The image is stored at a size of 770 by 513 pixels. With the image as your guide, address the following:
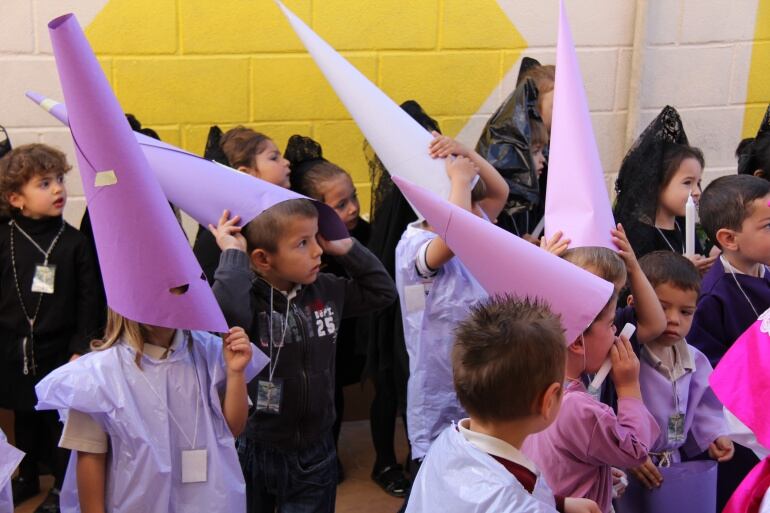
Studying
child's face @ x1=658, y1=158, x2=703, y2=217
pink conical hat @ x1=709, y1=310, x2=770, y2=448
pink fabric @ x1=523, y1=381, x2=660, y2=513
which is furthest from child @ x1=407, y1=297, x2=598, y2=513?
child's face @ x1=658, y1=158, x2=703, y2=217

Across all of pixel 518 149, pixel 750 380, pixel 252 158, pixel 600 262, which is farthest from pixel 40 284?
pixel 750 380

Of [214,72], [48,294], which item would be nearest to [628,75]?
[214,72]

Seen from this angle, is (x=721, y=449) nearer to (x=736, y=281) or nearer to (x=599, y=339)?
(x=736, y=281)

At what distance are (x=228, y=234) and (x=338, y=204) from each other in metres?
1.11

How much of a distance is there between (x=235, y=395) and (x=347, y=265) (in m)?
0.64

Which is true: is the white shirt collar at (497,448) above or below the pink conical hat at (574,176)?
below

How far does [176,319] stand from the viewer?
2.21 meters

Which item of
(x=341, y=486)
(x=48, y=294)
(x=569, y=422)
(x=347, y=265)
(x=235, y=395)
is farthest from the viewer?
(x=341, y=486)

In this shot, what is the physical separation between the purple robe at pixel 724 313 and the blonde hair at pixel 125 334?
5.57 ft

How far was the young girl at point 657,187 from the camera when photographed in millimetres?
3627

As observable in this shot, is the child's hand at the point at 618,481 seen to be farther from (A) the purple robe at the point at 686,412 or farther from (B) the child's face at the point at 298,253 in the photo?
(B) the child's face at the point at 298,253

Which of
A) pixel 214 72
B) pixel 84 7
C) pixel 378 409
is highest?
pixel 84 7

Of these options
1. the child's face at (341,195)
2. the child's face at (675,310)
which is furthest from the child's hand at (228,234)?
the child's face at (675,310)

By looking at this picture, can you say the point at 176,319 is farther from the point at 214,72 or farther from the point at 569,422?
the point at 214,72
